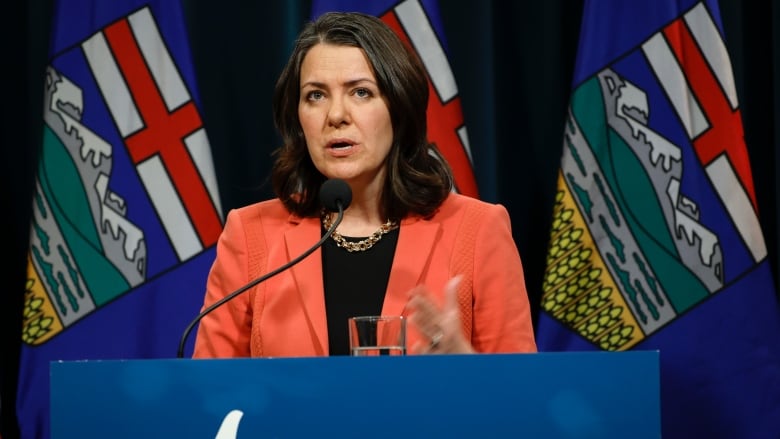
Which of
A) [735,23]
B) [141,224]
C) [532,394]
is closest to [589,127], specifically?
[735,23]

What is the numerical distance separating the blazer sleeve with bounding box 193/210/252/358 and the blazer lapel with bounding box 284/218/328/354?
9 cm

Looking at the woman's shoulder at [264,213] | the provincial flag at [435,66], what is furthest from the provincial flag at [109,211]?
the woman's shoulder at [264,213]

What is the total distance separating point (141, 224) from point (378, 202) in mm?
1111

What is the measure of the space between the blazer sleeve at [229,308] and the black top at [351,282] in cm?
16

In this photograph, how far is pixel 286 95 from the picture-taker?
6.40 ft

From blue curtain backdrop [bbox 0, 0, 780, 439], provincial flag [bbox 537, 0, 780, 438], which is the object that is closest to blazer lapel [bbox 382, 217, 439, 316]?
provincial flag [bbox 537, 0, 780, 438]

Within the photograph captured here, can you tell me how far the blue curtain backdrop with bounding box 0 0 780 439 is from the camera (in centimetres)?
310

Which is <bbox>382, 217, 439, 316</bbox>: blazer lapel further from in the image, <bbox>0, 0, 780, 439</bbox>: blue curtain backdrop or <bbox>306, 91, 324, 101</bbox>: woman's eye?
<bbox>0, 0, 780, 439</bbox>: blue curtain backdrop

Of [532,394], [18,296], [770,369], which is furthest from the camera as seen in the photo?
[18,296]

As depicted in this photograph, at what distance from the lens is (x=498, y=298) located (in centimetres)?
179

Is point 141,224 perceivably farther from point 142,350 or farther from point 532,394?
point 532,394

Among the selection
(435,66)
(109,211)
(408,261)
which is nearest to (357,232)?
(408,261)

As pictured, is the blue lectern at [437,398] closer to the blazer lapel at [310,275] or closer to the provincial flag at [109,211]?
the blazer lapel at [310,275]

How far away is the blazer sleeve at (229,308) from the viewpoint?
5.96 ft
